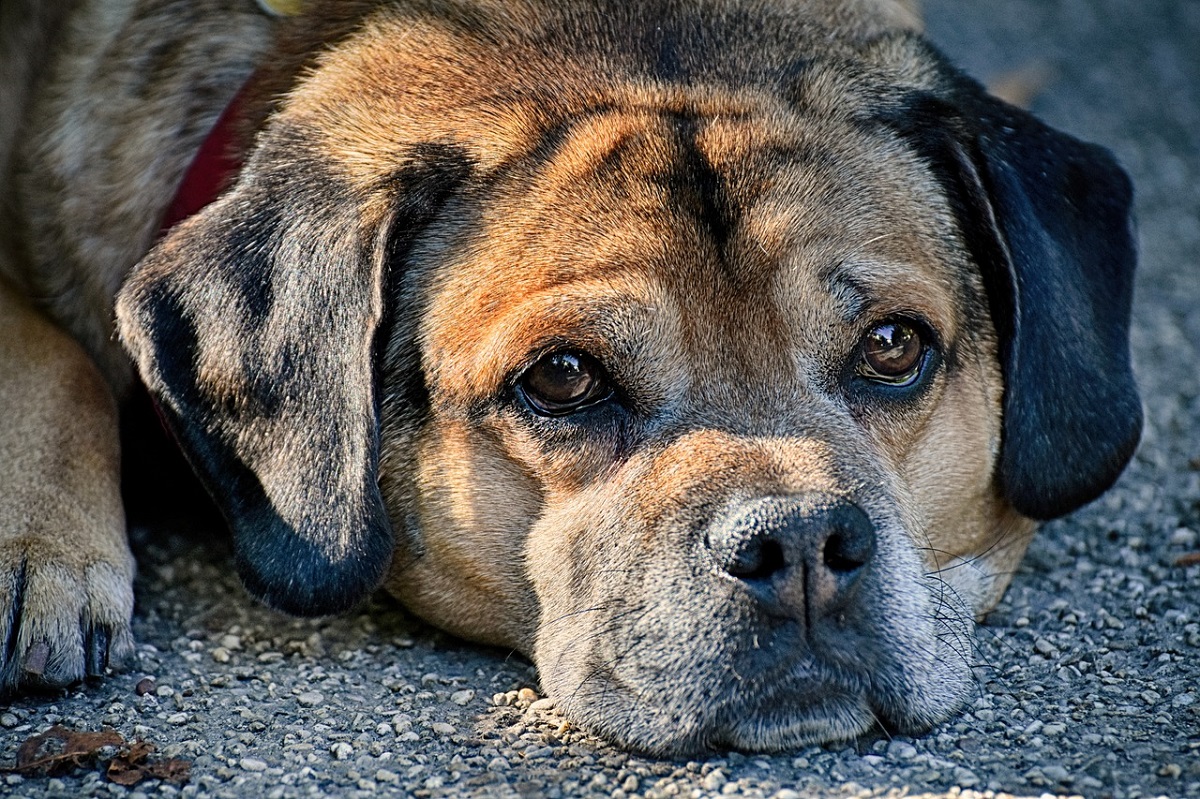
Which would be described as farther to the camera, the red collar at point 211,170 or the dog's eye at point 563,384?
the red collar at point 211,170

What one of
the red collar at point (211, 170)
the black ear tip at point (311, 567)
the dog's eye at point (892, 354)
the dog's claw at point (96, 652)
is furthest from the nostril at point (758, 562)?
the red collar at point (211, 170)

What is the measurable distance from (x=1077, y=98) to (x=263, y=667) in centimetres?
652

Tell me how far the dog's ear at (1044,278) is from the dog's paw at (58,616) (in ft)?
7.96

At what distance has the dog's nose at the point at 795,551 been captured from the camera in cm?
314

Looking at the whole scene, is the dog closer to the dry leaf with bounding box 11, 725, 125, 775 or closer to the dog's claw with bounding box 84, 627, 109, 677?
the dog's claw with bounding box 84, 627, 109, 677

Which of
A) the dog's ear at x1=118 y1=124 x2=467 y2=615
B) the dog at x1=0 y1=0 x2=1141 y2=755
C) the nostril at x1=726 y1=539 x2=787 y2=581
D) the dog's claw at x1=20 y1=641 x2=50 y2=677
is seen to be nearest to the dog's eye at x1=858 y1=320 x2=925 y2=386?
the dog at x1=0 y1=0 x2=1141 y2=755

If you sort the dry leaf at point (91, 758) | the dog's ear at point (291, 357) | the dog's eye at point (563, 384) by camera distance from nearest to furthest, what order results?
the dry leaf at point (91, 758) → the dog's eye at point (563, 384) → the dog's ear at point (291, 357)

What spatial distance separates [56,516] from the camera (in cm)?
382

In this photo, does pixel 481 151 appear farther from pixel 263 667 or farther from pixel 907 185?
pixel 263 667

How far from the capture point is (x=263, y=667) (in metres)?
3.84

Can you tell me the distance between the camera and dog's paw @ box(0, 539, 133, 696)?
139 inches

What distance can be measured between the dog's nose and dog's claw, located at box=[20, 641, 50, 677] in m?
1.68

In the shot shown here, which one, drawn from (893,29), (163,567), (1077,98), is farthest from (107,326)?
(1077,98)

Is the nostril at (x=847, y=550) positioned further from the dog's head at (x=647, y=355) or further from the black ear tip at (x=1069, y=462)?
the black ear tip at (x=1069, y=462)
